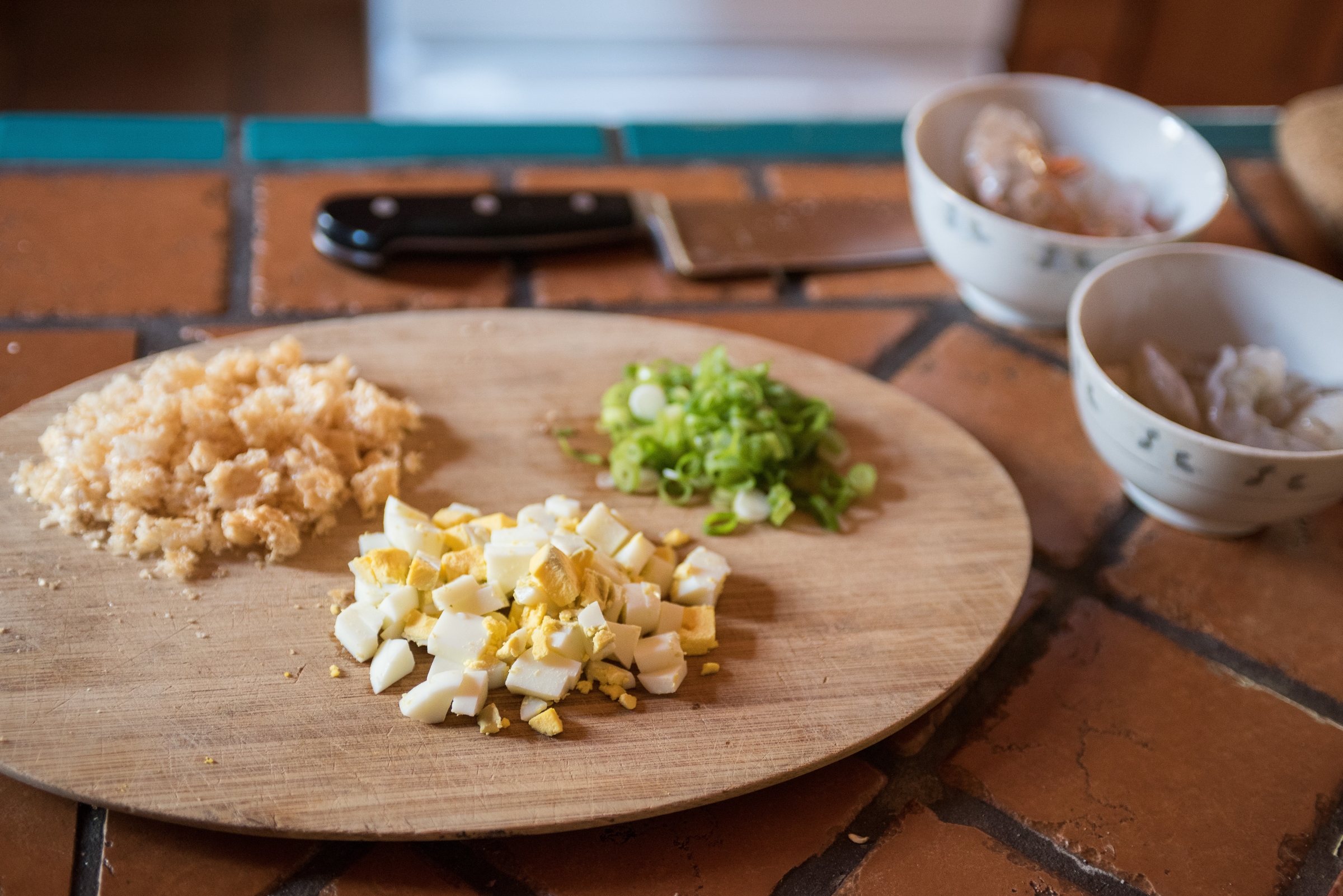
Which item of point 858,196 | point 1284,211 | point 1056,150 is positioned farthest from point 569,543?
point 1284,211

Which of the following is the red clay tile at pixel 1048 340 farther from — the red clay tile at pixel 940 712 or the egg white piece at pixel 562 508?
the egg white piece at pixel 562 508

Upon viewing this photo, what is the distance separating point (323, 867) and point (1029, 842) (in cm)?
51

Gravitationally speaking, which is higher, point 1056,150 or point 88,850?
point 1056,150

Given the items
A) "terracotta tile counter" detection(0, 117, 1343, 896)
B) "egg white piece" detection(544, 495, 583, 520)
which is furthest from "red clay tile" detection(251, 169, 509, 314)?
"egg white piece" detection(544, 495, 583, 520)

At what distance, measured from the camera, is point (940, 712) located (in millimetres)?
931

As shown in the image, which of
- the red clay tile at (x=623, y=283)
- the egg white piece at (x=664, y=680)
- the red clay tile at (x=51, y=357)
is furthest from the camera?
the red clay tile at (x=623, y=283)

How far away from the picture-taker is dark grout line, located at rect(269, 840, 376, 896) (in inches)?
30.5

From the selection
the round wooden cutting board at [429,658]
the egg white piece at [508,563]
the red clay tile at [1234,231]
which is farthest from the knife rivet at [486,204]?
the red clay tile at [1234,231]

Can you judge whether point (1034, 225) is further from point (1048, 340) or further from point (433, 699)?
point (433, 699)

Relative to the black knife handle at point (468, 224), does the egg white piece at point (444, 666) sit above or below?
below

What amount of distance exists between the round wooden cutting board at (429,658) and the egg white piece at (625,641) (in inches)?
1.6

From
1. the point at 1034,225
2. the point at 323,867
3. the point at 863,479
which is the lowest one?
the point at 323,867

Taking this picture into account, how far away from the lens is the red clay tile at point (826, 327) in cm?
130

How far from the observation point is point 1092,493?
45.3 inches
